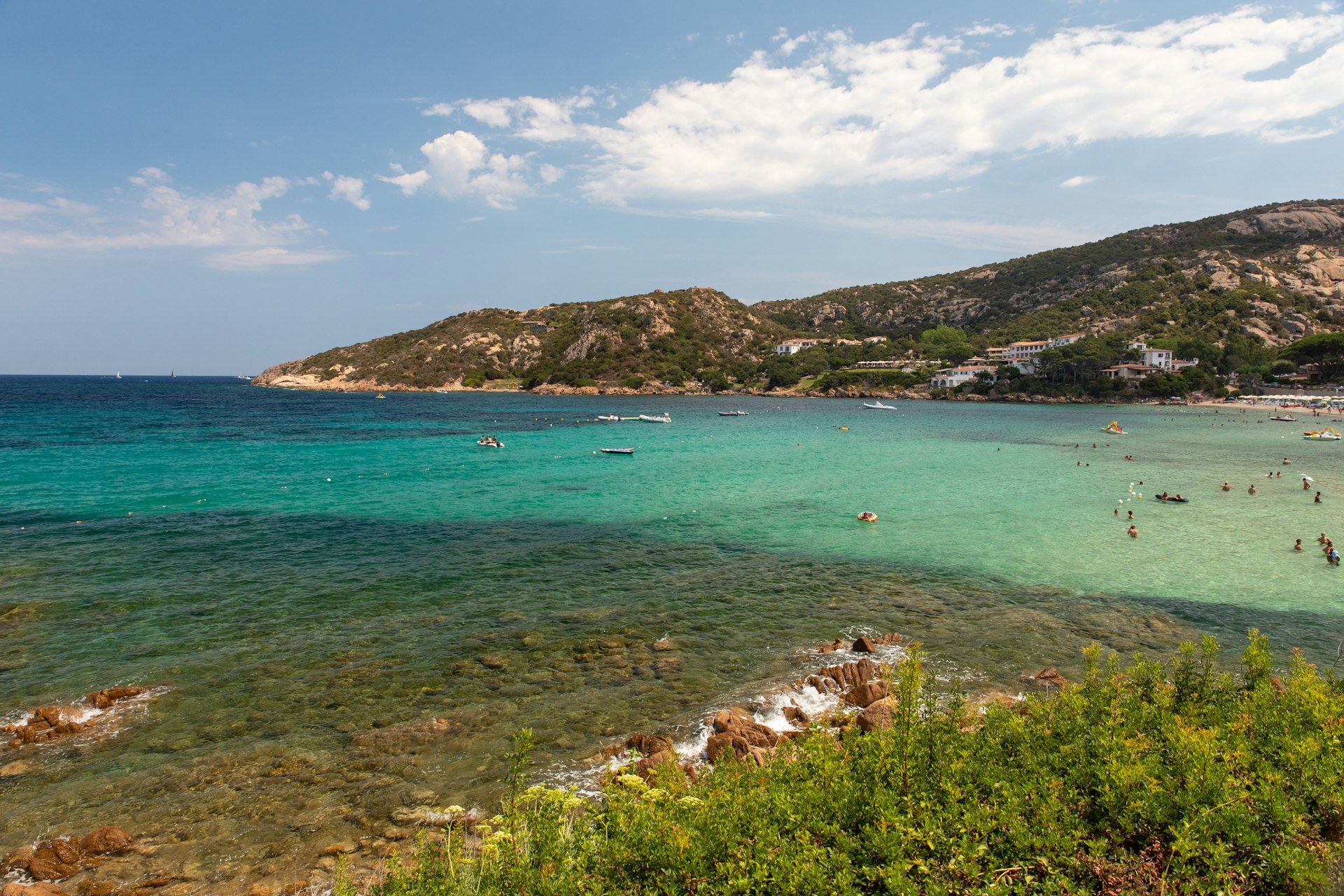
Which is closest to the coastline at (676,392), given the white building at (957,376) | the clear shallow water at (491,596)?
the white building at (957,376)

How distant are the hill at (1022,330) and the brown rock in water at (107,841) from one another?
14961 centimetres

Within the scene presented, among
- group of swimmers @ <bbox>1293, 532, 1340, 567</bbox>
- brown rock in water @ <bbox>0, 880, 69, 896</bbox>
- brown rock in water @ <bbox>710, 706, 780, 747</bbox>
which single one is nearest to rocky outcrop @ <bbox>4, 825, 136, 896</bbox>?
brown rock in water @ <bbox>0, 880, 69, 896</bbox>

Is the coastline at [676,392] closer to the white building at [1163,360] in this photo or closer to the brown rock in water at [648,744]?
the white building at [1163,360]

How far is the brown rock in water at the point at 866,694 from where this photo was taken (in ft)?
40.4

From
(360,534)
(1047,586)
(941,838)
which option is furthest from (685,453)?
(941,838)

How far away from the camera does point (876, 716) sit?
10.5m

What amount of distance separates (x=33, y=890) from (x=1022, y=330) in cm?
19045

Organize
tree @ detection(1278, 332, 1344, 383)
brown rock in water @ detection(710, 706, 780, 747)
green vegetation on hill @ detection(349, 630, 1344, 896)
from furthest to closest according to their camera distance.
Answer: tree @ detection(1278, 332, 1344, 383)
brown rock in water @ detection(710, 706, 780, 747)
green vegetation on hill @ detection(349, 630, 1344, 896)

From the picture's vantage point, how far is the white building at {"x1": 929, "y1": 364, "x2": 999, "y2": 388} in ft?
471

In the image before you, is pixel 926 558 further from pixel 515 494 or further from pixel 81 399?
pixel 81 399

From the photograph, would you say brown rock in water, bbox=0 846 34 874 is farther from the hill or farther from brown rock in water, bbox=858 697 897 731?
the hill

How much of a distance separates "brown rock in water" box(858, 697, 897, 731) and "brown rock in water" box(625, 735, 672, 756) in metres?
3.22

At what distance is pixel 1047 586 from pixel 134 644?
24955mm

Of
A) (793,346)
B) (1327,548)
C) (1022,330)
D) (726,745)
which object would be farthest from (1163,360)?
(726,745)
